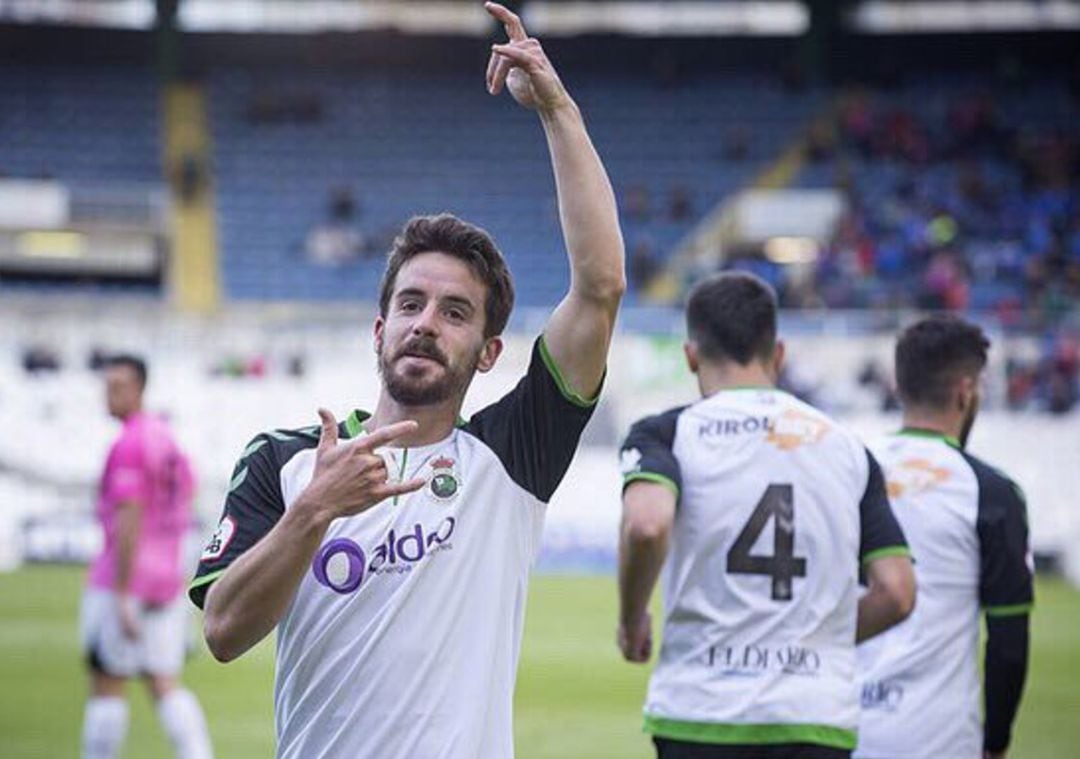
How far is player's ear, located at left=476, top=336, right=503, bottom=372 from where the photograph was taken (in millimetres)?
3828

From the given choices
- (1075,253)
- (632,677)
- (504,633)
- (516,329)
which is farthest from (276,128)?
(504,633)

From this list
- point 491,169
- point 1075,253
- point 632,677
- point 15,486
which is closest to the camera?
point 632,677

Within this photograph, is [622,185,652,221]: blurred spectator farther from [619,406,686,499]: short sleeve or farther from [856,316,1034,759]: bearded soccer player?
[619,406,686,499]: short sleeve

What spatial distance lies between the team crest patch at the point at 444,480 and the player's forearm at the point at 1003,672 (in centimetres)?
226

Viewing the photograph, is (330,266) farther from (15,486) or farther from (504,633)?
(504,633)

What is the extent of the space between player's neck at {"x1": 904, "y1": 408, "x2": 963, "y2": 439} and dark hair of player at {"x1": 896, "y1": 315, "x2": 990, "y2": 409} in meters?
0.03

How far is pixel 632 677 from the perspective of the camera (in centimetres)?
1567

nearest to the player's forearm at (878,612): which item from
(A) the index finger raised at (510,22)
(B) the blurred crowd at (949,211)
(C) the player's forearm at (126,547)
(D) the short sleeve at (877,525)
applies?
(D) the short sleeve at (877,525)

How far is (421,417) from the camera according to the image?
12.3 feet

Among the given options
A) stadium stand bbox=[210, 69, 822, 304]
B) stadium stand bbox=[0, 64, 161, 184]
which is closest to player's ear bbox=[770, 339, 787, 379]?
stadium stand bbox=[210, 69, 822, 304]

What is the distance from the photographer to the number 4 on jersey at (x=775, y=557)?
16.0 ft

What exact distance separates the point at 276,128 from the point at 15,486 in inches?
624

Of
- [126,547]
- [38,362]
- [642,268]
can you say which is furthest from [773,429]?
[642,268]

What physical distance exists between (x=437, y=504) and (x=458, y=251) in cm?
55
